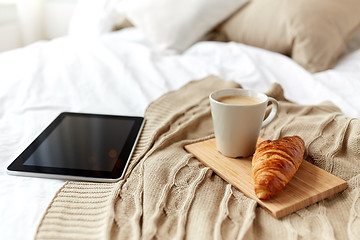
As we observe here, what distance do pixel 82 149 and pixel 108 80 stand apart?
45 centimetres

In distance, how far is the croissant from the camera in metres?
0.48

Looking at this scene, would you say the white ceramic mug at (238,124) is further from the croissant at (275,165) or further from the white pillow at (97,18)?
the white pillow at (97,18)

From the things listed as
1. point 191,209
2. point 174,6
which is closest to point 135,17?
point 174,6

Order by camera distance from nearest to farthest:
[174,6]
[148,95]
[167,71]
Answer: [148,95], [167,71], [174,6]

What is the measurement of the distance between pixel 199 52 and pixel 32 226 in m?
1.03

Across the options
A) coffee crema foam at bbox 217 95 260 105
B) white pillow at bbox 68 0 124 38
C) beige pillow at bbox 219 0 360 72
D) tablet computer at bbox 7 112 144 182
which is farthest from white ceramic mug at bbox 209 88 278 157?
white pillow at bbox 68 0 124 38

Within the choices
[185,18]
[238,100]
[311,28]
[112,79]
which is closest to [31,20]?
Result: [185,18]

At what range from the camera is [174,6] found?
4.86 feet

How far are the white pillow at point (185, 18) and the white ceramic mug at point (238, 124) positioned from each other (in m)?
0.89

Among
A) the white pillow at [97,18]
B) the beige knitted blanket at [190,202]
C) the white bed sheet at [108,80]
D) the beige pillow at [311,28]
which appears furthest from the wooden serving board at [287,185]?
the white pillow at [97,18]

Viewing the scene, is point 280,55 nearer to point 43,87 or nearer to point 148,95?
point 148,95

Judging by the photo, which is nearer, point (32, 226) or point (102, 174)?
point (32, 226)

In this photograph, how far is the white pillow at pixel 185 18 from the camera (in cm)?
146

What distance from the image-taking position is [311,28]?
1172mm
